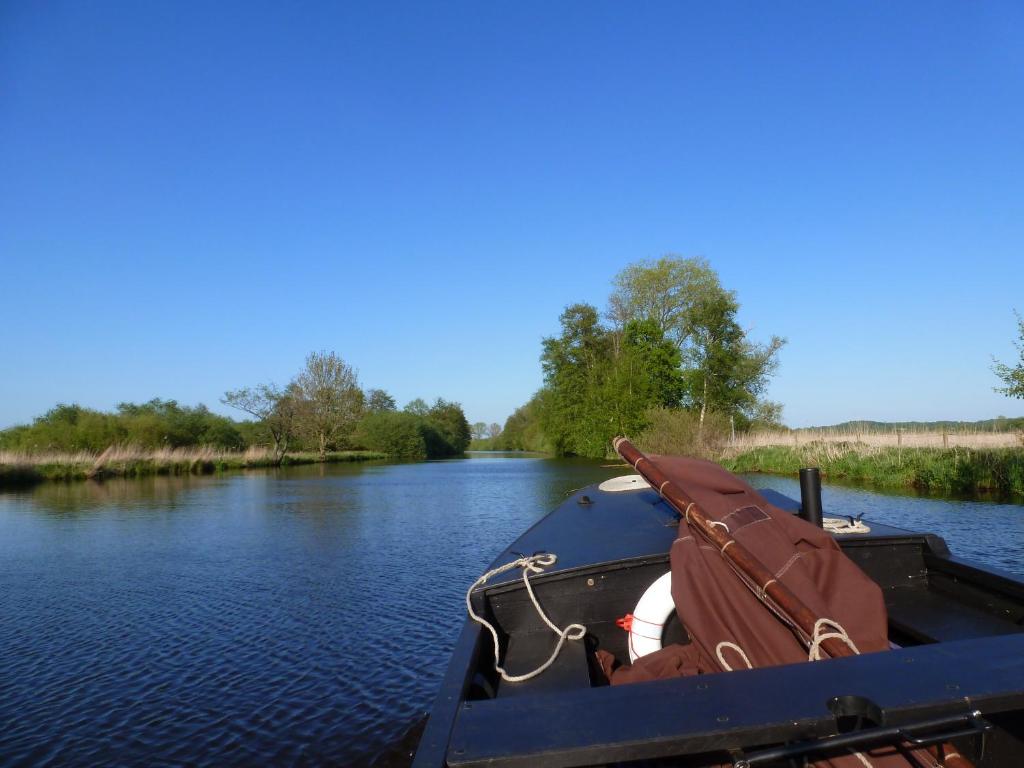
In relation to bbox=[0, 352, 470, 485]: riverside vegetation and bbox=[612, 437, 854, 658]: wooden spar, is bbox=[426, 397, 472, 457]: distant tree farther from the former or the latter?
bbox=[612, 437, 854, 658]: wooden spar

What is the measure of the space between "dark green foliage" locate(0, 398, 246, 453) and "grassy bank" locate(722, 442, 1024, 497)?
33.0 m

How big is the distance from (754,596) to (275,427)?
49170mm

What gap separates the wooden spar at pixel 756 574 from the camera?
229 cm

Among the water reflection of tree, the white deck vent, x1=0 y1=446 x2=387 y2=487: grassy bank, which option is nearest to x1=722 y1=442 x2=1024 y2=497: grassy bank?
the white deck vent

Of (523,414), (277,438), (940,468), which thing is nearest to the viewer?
(940,468)

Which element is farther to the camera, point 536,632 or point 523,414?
point 523,414

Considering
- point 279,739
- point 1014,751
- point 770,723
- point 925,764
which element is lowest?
point 279,739

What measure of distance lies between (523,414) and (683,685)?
285 ft

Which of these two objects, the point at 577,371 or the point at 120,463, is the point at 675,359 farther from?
the point at 120,463

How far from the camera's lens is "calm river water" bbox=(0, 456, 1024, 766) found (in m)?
5.04

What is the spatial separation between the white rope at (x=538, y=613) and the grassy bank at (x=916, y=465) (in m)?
17.0

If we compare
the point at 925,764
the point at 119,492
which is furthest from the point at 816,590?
the point at 119,492

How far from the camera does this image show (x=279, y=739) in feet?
16.1

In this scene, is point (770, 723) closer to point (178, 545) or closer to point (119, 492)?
point (178, 545)
